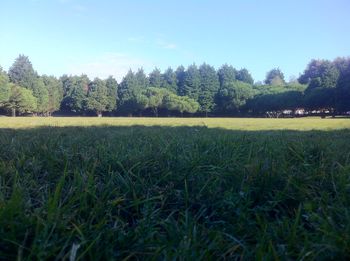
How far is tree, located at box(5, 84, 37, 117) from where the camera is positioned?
64250 mm

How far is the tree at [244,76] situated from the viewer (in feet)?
296

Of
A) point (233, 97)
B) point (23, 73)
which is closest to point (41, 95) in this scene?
point (23, 73)

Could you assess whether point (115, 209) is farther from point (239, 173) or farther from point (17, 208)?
point (239, 173)

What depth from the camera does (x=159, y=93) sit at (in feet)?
236

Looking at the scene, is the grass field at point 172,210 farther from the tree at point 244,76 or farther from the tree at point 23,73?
the tree at point 244,76

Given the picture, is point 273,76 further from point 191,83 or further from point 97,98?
point 97,98

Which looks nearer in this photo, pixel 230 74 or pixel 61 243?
pixel 61 243

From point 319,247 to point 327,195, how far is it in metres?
0.69

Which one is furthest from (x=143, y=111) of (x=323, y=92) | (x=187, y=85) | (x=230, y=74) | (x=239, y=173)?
(x=239, y=173)

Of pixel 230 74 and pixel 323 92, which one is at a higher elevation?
pixel 230 74

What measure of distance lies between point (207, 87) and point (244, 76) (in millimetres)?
17443

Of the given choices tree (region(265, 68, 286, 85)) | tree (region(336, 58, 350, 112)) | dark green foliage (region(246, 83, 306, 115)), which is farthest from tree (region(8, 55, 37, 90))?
tree (region(265, 68, 286, 85))

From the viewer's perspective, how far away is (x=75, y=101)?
2923 inches

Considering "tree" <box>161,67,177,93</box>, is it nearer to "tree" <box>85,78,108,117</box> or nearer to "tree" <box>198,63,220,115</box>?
"tree" <box>198,63,220,115</box>
